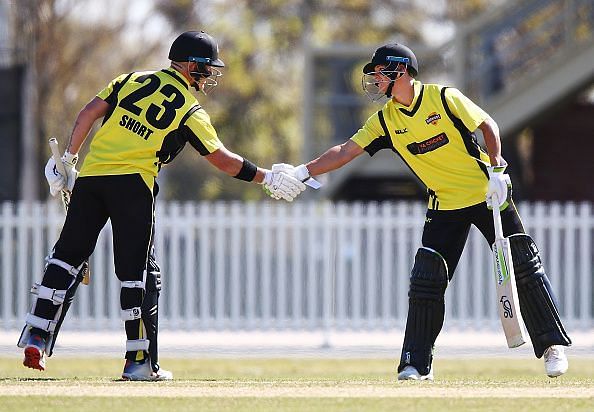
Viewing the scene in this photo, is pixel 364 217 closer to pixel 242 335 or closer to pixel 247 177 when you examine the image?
pixel 242 335

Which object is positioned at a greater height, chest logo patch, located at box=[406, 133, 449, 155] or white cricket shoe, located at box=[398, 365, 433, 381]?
chest logo patch, located at box=[406, 133, 449, 155]

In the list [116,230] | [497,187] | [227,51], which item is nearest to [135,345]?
[116,230]

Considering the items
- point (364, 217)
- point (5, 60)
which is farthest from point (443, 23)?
point (364, 217)

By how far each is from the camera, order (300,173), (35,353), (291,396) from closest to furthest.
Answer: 1. (291,396)
2. (35,353)
3. (300,173)

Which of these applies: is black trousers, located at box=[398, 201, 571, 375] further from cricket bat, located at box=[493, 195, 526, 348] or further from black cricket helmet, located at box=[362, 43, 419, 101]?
black cricket helmet, located at box=[362, 43, 419, 101]

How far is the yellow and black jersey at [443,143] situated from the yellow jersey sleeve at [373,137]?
9 cm

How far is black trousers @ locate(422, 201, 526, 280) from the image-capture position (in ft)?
28.4

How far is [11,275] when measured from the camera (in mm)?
14695

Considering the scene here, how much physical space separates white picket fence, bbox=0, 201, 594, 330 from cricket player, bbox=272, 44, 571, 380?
5.63 m

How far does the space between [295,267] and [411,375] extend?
240 inches

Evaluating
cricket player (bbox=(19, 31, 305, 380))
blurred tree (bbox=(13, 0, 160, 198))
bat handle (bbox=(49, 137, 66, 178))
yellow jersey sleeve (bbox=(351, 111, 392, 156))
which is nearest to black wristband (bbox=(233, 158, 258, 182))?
cricket player (bbox=(19, 31, 305, 380))

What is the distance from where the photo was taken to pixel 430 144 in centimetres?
866

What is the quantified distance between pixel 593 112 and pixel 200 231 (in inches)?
307

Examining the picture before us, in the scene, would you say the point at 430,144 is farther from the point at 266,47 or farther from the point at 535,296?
the point at 266,47
